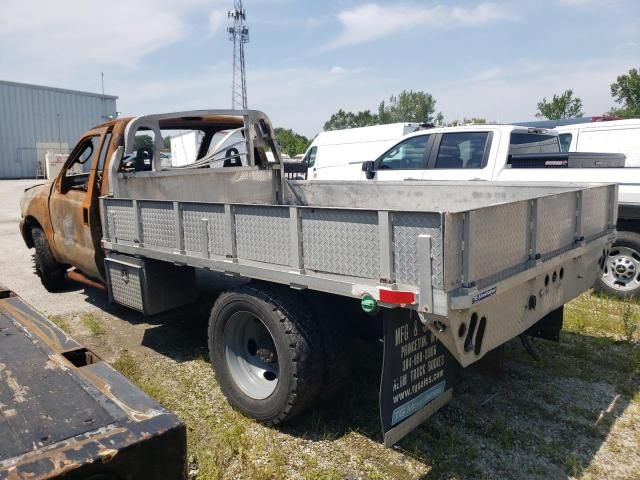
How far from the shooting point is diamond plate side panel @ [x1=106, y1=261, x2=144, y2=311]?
4582 mm

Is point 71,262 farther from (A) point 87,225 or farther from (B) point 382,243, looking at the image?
(B) point 382,243

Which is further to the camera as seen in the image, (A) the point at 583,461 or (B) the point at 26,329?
(A) the point at 583,461

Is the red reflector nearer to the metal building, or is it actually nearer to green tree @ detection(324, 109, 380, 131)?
the metal building

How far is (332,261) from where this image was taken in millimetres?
3045

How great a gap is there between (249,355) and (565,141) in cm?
728

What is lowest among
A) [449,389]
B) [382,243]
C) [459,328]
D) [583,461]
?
[583,461]

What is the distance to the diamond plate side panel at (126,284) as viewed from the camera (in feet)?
15.0

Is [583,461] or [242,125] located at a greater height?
[242,125]

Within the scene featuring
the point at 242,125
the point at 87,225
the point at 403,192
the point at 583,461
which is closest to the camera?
the point at 583,461

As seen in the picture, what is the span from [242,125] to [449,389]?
445 cm

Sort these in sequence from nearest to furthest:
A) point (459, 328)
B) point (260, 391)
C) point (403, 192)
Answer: point (459, 328) < point (260, 391) < point (403, 192)

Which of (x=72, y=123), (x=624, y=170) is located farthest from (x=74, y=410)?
(x=72, y=123)

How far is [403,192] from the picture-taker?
502 centimetres

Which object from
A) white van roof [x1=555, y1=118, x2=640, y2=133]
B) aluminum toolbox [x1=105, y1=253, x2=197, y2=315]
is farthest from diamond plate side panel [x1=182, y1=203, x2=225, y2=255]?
white van roof [x1=555, y1=118, x2=640, y2=133]
